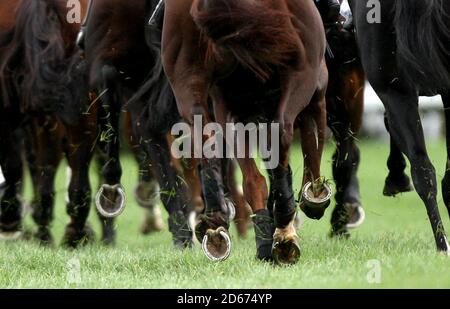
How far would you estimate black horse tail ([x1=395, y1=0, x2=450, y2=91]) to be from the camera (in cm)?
763

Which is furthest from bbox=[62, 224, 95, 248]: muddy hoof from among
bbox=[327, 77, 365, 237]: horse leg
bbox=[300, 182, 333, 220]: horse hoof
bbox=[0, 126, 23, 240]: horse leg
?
bbox=[300, 182, 333, 220]: horse hoof

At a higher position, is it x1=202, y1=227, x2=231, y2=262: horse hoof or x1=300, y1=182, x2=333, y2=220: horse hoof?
x1=300, y1=182, x2=333, y2=220: horse hoof

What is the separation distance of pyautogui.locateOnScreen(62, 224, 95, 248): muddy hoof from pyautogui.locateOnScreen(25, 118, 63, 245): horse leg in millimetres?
267

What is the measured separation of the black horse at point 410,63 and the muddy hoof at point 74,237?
370cm

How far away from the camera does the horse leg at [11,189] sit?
440 inches

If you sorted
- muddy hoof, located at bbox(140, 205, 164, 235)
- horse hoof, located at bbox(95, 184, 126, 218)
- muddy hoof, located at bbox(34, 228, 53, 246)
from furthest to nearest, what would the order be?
muddy hoof, located at bbox(140, 205, 164, 235), muddy hoof, located at bbox(34, 228, 53, 246), horse hoof, located at bbox(95, 184, 126, 218)

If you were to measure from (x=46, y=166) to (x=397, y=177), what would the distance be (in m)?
3.13

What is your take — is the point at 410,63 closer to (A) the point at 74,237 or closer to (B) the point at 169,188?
(B) the point at 169,188

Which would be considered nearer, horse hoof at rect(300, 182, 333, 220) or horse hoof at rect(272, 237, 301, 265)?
horse hoof at rect(272, 237, 301, 265)

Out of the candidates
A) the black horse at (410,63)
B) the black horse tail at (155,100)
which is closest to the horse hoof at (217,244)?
the black horse at (410,63)

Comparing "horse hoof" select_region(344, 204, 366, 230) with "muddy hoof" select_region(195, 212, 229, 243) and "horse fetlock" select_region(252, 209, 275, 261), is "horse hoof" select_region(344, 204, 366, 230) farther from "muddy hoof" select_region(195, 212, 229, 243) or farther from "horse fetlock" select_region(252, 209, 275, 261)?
"muddy hoof" select_region(195, 212, 229, 243)

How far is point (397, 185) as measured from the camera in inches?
401

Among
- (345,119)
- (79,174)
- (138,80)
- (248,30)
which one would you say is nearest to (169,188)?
(138,80)
